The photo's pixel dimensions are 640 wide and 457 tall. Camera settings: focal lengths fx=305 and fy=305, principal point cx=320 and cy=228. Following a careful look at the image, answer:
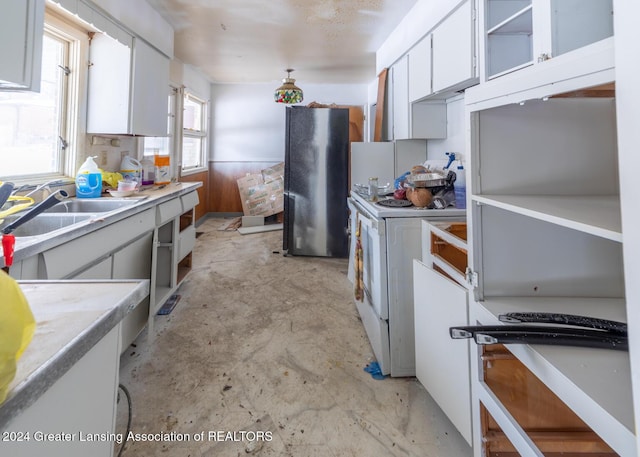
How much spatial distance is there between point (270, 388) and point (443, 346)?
3.08 ft

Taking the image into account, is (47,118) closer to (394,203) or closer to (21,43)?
(21,43)

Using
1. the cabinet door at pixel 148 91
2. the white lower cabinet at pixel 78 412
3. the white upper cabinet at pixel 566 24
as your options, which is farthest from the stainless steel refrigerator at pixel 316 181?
the white lower cabinet at pixel 78 412

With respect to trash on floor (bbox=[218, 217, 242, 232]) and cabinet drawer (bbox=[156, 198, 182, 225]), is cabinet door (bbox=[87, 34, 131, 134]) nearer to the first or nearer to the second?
cabinet drawer (bbox=[156, 198, 182, 225])

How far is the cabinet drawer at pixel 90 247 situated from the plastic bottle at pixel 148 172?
1116 millimetres

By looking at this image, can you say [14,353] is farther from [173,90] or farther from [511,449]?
[173,90]

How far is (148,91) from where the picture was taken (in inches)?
104

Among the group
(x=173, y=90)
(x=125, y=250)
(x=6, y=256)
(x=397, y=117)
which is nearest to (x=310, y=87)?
(x=173, y=90)

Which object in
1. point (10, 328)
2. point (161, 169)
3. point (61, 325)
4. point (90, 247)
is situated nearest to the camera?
point (10, 328)

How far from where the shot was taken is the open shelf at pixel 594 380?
20.1 inches

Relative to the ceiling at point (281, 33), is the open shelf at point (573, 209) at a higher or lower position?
lower

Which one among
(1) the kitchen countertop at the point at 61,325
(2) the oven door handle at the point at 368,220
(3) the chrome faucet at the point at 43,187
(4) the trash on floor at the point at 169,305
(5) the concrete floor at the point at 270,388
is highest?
(3) the chrome faucet at the point at 43,187

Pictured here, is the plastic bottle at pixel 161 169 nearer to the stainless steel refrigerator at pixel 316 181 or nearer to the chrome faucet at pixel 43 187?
the chrome faucet at pixel 43 187

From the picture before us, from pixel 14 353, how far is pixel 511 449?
1322mm

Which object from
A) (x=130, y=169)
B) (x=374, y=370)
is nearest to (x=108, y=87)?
(x=130, y=169)
